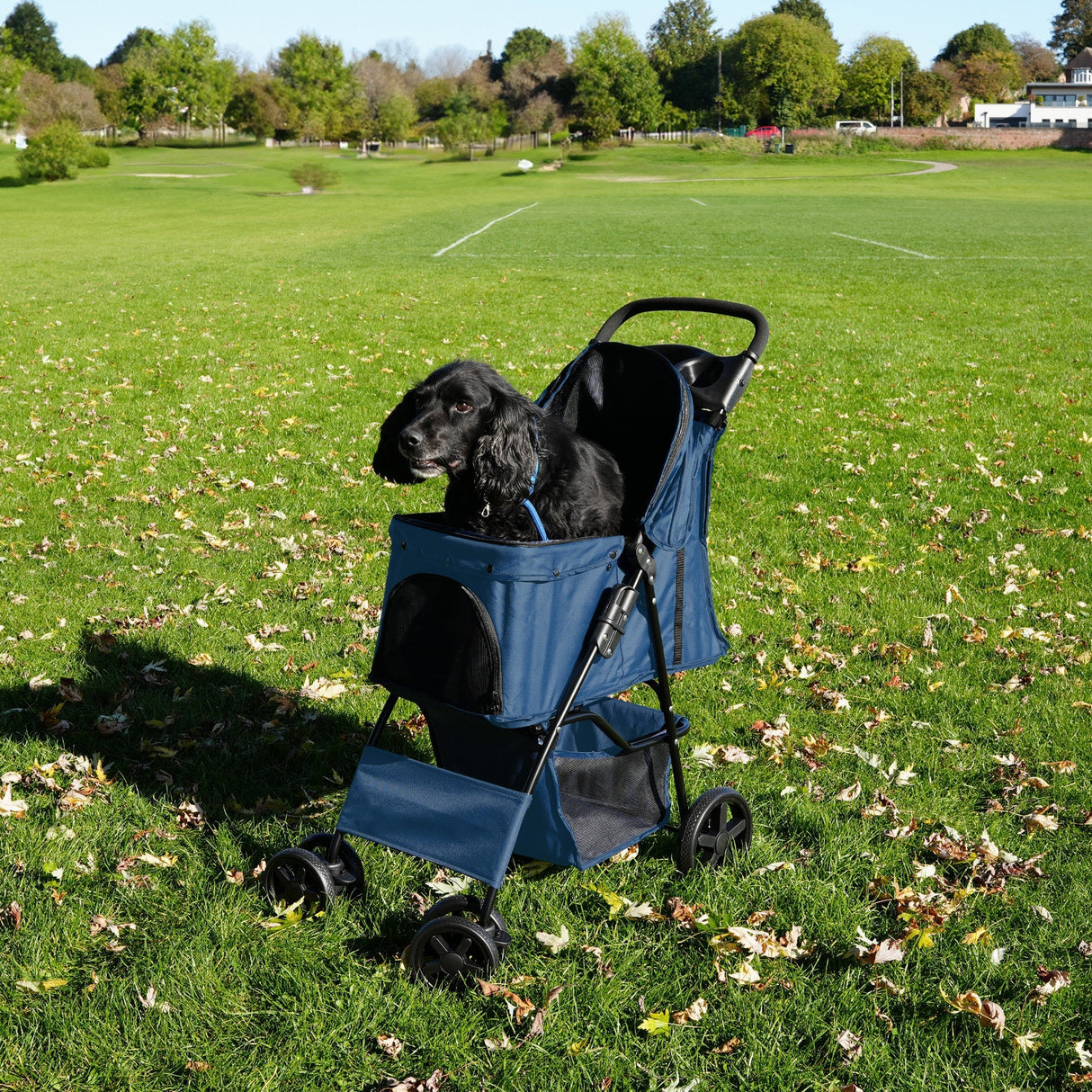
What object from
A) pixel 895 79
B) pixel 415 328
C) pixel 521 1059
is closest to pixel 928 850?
pixel 521 1059

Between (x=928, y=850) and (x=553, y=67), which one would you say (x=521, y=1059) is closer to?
(x=928, y=850)

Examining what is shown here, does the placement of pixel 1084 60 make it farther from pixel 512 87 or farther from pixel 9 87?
pixel 9 87

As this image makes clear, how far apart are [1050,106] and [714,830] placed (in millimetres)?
143226

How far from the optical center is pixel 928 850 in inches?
148

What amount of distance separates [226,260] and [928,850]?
23.0m

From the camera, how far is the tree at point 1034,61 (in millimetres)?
141250

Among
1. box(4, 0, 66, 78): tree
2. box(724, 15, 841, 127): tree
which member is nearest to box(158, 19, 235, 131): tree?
box(4, 0, 66, 78): tree

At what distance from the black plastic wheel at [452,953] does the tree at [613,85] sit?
99.6 m

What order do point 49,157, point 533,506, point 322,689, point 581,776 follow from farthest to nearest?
point 49,157 < point 322,689 < point 581,776 < point 533,506

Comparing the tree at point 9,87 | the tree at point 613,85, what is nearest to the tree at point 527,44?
the tree at point 613,85

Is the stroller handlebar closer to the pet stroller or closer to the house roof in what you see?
the pet stroller

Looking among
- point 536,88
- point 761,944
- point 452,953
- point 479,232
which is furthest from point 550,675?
point 536,88

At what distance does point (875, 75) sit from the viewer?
105 meters

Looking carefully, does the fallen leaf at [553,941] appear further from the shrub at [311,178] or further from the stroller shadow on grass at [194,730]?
the shrub at [311,178]
